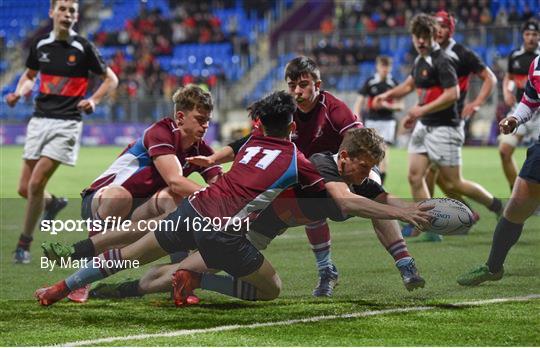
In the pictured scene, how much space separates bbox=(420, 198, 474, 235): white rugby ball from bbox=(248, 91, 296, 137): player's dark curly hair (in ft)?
3.13

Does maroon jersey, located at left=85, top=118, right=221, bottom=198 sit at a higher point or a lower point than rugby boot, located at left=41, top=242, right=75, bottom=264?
higher

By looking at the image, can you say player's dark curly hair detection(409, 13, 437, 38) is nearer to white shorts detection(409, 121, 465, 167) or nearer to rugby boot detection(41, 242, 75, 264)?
white shorts detection(409, 121, 465, 167)

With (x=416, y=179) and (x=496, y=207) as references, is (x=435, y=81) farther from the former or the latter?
(x=496, y=207)

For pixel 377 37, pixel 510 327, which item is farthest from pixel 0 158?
pixel 510 327

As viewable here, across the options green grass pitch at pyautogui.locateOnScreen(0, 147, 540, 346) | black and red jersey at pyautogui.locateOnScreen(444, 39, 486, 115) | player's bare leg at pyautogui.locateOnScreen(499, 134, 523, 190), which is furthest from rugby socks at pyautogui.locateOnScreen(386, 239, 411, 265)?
player's bare leg at pyautogui.locateOnScreen(499, 134, 523, 190)

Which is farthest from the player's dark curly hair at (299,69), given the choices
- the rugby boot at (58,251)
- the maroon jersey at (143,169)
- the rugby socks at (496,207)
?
the rugby socks at (496,207)

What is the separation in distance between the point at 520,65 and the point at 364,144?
6570 mm

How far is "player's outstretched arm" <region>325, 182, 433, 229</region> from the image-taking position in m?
5.98

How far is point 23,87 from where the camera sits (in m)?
9.59

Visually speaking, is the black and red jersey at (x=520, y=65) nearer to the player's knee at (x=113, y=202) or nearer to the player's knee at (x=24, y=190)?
the player's knee at (x=24, y=190)

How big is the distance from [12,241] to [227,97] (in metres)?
22.1

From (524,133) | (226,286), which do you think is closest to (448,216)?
(226,286)

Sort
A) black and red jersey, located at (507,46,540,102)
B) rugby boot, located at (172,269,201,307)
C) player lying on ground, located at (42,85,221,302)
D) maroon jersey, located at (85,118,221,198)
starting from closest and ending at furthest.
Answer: rugby boot, located at (172,269,201,307) < player lying on ground, located at (42,85,221,302) < maroon jersey, located at (85,118,221,198) < black and red jersey, located at (507,46,540,102)

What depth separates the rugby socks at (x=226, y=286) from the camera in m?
6.45
